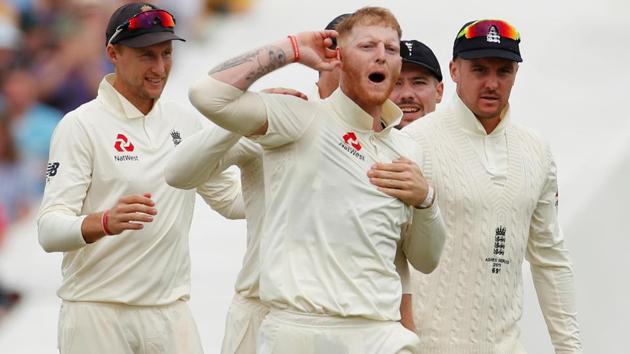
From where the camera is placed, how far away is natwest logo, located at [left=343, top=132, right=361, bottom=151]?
5.41 metres

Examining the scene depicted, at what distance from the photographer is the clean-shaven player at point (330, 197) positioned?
5250 mm

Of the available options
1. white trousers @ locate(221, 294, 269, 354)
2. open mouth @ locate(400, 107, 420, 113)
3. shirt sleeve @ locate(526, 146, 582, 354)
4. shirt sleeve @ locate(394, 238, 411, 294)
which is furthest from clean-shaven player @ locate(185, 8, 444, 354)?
open mouth @ locate(400, 107, 420, 113)

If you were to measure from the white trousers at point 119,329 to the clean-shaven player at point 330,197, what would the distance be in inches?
44.2

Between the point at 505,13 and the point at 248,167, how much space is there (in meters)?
11.3

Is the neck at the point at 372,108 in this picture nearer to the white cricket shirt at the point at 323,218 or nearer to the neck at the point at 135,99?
the white cricket shirt at the point at 323,218

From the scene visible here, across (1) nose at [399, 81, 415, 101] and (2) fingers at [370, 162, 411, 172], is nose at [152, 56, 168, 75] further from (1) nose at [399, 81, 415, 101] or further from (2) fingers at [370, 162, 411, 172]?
(2) fingers at [370, 162, 411, 172]

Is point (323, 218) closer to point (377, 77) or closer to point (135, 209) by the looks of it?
point (377, 77)

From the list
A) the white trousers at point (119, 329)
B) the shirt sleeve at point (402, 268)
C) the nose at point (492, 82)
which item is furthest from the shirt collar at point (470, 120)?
the white trousers at point (119, 329)

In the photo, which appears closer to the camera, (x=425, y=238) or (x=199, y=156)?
(x=199, y=156)

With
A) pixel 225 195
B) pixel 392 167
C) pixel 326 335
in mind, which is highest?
pixel 225 195

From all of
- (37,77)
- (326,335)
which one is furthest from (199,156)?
(37,77)

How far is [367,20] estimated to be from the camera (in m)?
5.47

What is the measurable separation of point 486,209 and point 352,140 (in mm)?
885

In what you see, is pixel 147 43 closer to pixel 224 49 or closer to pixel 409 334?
pixel 409 334
